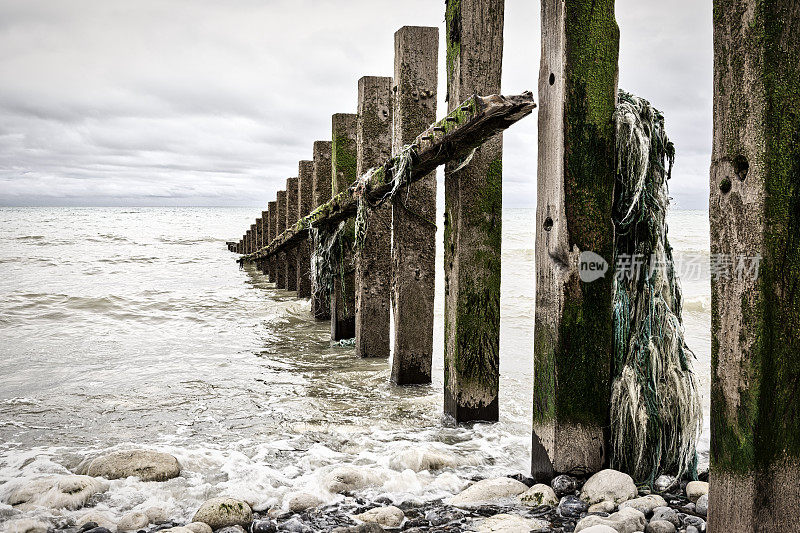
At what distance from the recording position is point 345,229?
6.54 metres

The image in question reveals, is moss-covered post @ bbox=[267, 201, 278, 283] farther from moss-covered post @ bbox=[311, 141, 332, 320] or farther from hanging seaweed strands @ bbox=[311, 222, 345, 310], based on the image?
hanging seaweed strands @ bbox=[311, 222, 345, 310]

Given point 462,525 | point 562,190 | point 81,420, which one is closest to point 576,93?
point 562,190

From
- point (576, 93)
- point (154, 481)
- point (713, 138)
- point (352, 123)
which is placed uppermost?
point (352, 123)

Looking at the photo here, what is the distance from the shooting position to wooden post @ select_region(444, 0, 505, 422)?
11.2ft

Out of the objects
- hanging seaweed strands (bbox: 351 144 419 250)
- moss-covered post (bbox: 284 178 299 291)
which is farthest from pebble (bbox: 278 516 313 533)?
moss-covered post (bbox: 284 178 299 291)

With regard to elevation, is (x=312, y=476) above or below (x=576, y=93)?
below

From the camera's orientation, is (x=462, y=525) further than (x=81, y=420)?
No

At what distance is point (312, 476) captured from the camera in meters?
3.13

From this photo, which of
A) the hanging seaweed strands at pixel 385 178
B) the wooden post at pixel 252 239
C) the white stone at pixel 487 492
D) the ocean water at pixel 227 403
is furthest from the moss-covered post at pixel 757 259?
the wooden post at pixel 252 239

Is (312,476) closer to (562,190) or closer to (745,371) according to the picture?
(562,190)

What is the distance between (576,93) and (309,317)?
679cm

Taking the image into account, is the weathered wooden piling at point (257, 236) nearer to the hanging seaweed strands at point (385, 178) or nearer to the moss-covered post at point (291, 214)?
the moss-covered post at point (291, 214)

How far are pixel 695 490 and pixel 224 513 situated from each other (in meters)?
2.11

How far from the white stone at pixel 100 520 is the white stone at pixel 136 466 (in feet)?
1.37
